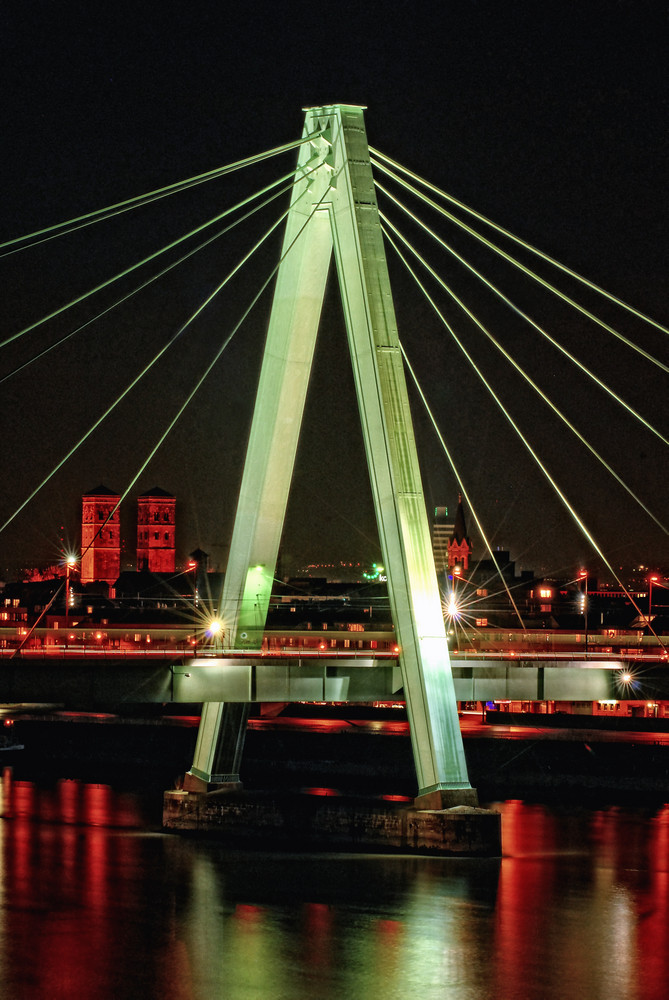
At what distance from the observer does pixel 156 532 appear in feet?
477

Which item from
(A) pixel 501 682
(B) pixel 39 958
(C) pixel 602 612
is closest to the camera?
(B) pixel 39 958

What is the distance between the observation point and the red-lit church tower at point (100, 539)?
136m

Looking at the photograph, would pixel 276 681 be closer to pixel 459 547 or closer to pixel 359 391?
pixel 359 391

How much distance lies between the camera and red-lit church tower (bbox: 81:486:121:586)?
446 feet

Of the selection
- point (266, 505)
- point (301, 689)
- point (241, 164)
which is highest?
point (241, 164)

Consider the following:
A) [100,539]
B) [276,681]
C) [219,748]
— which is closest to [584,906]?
[276,681]

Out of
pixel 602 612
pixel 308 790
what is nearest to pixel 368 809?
pixel 308 790

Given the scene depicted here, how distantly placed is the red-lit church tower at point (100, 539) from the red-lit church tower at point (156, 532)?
8.69 ft

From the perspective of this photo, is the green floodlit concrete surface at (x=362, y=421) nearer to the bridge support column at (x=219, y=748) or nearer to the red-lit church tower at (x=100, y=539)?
the bridge support column at (x=219, y=748)

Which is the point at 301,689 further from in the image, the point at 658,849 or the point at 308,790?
the point at 308,790

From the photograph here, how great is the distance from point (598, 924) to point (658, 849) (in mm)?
8149

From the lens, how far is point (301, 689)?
1109 inches

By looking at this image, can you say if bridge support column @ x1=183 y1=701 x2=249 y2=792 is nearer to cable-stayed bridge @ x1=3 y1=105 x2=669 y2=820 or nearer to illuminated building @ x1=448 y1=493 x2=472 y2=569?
cable-stayed bridge @ x1=3 y1=105 x2=669 y2=820

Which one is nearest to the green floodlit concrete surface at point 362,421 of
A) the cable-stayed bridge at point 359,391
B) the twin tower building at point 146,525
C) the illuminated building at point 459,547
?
the cable-stayed bridge at point 359,391
